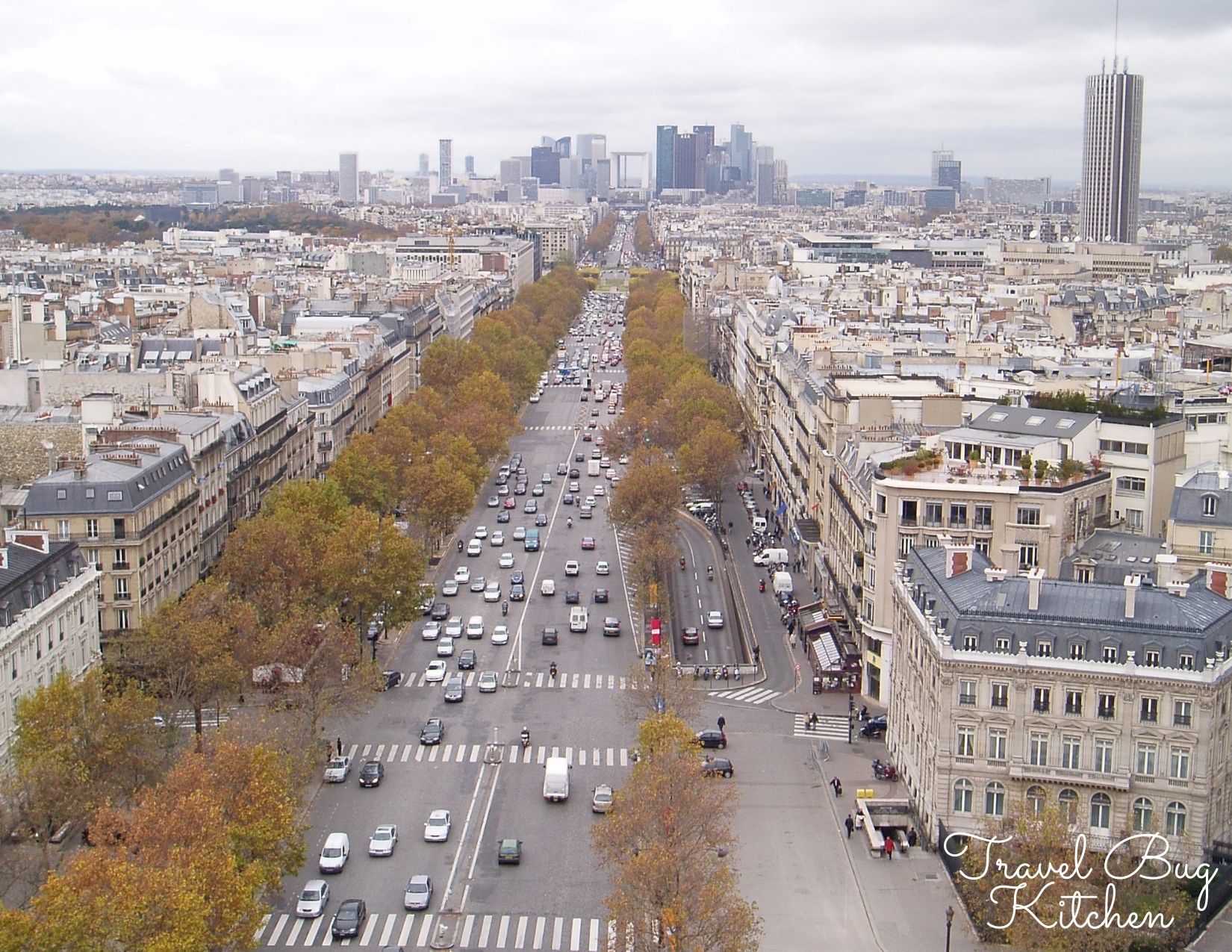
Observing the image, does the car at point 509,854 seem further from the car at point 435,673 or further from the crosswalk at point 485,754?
the car at point 435,673

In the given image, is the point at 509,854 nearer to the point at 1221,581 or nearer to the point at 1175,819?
the point at 1175,819

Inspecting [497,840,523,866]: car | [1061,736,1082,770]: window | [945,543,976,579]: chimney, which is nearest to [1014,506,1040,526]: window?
[945,543,976,579]: chimney

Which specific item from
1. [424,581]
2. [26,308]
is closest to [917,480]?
[424,581]

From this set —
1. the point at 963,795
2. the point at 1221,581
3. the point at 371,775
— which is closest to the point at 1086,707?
the point at 963,795

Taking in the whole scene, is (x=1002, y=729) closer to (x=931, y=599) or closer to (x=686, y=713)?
(x=931, y=599)

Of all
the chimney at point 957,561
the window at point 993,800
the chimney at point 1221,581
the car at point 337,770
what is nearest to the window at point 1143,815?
the window at point 993,800
